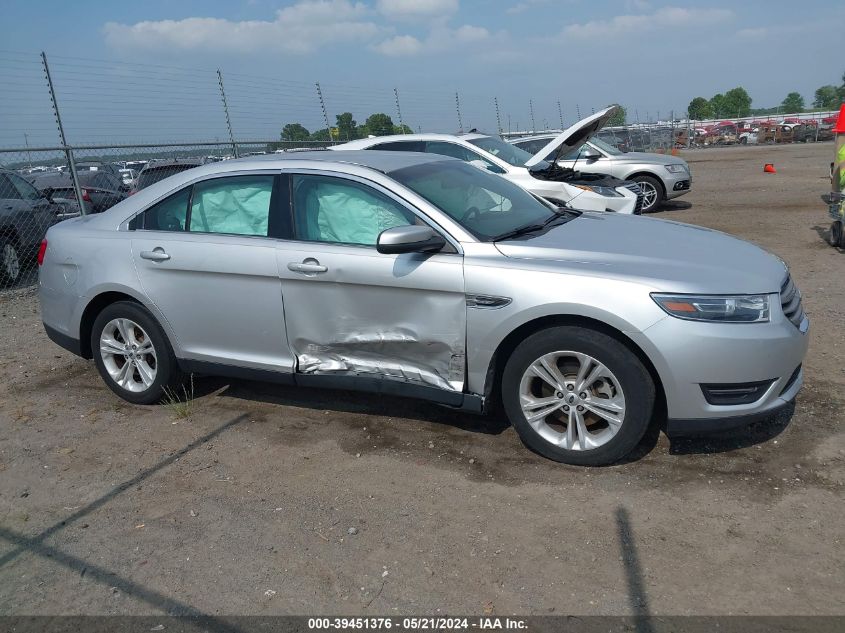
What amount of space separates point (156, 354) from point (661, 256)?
336 centimetres

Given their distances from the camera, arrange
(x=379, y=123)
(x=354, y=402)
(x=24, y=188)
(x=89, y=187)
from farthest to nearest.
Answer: (x=379, y=123) < (x=89, y=187) < (x=24, y=188) < (x=354, y=402)

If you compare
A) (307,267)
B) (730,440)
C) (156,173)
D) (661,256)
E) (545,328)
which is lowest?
(730,440)

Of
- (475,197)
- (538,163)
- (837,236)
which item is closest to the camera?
(475,197)

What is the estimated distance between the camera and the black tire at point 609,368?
3670 millimetres

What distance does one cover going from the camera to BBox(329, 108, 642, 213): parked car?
9.24 meters

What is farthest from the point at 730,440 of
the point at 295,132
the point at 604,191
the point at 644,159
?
the point at 295,132

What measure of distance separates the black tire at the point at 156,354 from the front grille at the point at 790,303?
3814 mm

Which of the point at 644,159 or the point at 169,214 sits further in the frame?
the point at 644,159

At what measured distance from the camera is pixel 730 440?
13.6 feet

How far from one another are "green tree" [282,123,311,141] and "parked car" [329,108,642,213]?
23.3 ft

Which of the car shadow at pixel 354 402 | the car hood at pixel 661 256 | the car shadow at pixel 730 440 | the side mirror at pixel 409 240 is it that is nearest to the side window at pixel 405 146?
the car shadow at pixel 354 402

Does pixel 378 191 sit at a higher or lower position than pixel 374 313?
higher

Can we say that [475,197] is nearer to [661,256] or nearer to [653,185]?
[661,256]

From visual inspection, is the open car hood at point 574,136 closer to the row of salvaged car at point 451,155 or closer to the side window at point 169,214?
the row of salvaged car at point 451,155
